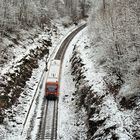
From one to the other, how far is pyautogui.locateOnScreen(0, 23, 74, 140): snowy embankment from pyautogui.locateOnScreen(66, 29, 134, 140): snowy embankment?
5.70 meters

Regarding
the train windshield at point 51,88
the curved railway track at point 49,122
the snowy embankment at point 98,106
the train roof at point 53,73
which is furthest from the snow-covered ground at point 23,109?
the snowy embankment at point 98,106

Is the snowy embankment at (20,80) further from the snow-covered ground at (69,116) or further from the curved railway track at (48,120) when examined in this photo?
the snow-covered ground at (69,116)

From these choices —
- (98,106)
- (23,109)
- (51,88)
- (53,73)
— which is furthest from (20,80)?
(98,106)

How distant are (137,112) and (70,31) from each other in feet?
188

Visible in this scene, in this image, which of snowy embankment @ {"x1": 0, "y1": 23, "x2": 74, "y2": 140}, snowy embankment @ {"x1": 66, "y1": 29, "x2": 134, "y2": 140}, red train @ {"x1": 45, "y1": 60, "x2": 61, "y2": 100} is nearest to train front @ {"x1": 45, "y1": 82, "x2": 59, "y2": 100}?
red train @ {"x1": 45, "y1": 60, "x2": 61, "y2": 100}

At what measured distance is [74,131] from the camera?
1000 inches

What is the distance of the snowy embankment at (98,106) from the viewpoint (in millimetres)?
20125

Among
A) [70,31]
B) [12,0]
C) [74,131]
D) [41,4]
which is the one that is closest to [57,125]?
[74,131]

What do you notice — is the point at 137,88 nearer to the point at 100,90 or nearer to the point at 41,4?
the point at 100,90

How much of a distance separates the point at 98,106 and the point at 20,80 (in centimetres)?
1455

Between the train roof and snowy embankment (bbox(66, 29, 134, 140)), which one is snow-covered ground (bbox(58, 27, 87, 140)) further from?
the train roof

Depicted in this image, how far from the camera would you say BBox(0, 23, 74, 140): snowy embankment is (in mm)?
26125

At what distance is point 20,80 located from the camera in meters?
34.4

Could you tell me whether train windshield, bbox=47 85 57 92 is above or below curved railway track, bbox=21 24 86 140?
above
